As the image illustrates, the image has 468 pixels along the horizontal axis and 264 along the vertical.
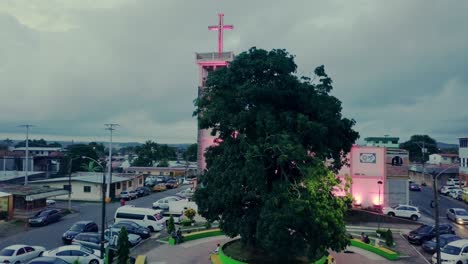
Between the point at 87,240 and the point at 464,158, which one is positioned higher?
the point at 464,158

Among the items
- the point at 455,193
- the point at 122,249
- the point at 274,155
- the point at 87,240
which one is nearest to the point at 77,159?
the point at 87,240

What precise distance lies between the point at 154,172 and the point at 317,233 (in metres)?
78.3

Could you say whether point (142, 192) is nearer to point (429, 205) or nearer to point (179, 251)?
point (179, 251)

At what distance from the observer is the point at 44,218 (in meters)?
38.2

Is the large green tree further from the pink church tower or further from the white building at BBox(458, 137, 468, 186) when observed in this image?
the white building at BBox(458, 137, 468, 186)

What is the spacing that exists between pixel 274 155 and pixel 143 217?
19032 millimetres

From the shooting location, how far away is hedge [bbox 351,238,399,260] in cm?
2740

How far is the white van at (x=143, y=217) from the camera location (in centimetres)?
3569

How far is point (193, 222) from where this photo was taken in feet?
126

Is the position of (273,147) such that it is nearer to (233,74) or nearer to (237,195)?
(237,195)

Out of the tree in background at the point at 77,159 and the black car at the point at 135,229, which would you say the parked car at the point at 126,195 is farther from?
the tree in background at the point at 77,159

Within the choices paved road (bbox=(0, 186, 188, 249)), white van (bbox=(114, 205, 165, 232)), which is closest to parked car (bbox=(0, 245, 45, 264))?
paved road (bbox=(0, 186, 188, 249))

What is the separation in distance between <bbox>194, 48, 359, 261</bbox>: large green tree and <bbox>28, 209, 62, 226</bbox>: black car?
21.7m

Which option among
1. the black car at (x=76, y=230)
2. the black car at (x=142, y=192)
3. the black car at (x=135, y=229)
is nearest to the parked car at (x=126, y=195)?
the black car at (x=142, y=192)
